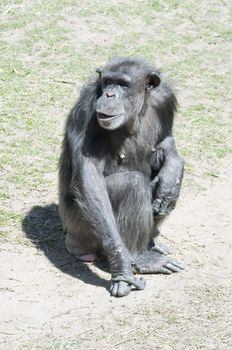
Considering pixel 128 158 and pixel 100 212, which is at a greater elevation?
pixel 128 158

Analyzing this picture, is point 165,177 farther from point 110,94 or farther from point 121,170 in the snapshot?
point 110,94

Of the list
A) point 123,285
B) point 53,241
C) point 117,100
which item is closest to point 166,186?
point 117,100

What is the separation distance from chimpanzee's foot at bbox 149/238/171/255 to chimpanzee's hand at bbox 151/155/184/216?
472 mm

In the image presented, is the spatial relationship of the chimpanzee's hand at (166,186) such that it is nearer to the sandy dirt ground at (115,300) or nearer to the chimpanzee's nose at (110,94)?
the sandy dirt ground at (115,300)

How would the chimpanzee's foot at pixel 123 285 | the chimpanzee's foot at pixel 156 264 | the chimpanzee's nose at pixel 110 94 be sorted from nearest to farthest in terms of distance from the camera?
the chimpanzee's foot at pixel 123 285 → the chimpanzee's nose at pixel 110 94 → the chimpanzee's foot at pixel 156 264

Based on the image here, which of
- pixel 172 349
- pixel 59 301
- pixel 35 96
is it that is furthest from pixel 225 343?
pixel 35 96

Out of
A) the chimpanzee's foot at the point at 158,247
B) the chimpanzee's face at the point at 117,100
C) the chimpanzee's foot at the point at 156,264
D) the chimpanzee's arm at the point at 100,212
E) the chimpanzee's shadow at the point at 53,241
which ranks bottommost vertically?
the chimpanzee's shadow at the point at 53,241

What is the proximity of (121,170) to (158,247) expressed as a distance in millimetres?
918

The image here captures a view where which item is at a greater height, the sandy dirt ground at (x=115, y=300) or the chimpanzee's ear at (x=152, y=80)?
the chimpanzee's ear at (x=152, y=80)

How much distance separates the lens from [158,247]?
7586 millimetres

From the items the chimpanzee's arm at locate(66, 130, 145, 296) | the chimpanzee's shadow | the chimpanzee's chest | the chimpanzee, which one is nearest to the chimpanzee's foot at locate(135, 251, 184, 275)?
the chimpanzee

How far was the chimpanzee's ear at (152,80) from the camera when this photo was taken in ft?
23.6

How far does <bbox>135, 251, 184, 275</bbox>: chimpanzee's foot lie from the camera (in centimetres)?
712

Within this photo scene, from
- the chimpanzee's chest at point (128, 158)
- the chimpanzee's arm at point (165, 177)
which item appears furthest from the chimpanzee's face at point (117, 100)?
the chimpanzee's arm at point (165, 177)
